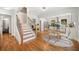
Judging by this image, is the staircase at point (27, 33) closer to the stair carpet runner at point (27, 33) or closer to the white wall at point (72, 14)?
the stair carpet runner at point (27, 33)

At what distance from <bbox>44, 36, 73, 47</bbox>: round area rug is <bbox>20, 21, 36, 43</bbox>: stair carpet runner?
0.71ft

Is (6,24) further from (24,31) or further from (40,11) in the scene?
Answer: (40,11)

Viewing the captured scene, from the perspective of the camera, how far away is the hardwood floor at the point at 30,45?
81.4 inches

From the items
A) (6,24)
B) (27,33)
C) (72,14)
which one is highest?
(72,14)

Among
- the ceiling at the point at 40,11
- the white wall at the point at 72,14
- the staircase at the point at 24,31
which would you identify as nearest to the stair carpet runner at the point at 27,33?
the staircase at the point at 24,31

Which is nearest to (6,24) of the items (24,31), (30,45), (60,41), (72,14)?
(24,31)

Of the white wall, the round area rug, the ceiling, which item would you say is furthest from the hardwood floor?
the ceiling

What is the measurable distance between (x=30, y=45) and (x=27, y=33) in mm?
191

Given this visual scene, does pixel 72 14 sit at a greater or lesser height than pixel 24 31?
greater

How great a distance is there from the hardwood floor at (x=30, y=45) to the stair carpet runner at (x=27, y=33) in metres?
0.06

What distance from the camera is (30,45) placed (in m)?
2.08
